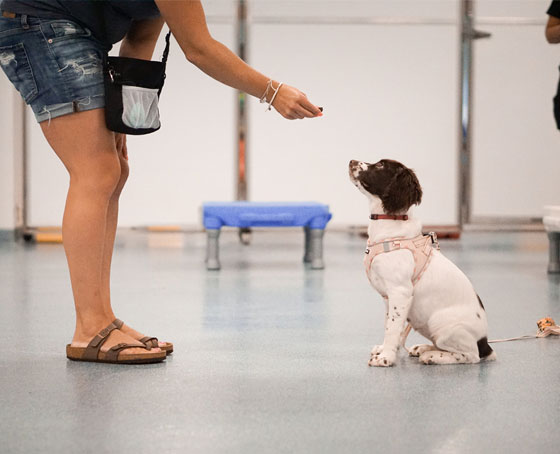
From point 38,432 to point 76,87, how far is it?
3.62 feet

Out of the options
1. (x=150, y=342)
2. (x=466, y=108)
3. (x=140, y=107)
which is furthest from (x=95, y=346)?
(x=466, y=108)

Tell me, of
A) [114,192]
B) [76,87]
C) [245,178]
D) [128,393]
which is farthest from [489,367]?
[245,178]

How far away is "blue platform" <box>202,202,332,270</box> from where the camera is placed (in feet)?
18.5

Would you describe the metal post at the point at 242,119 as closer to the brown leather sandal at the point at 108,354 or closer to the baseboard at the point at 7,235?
the baseboard at the point at 7,235

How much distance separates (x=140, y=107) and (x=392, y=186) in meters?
0.80

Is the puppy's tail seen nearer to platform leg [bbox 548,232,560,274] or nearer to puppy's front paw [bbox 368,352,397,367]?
puppy's front paw [bbox 368,352,397,367]

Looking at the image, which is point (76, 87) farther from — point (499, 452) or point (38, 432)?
point (499, 452)

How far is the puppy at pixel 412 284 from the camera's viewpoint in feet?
8.87

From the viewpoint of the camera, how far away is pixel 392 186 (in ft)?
9.01

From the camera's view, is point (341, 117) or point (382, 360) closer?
point (382, 360)

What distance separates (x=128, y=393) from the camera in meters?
2.35

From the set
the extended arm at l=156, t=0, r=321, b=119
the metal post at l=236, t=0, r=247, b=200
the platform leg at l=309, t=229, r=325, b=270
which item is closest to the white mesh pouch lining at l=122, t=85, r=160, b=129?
the extended arm at l=156, t=0, r=321, b=119

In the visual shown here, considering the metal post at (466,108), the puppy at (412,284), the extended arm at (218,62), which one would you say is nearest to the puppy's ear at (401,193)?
the puppy at (412,284)

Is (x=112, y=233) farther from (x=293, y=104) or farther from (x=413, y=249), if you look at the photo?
(x=413, y=249)
